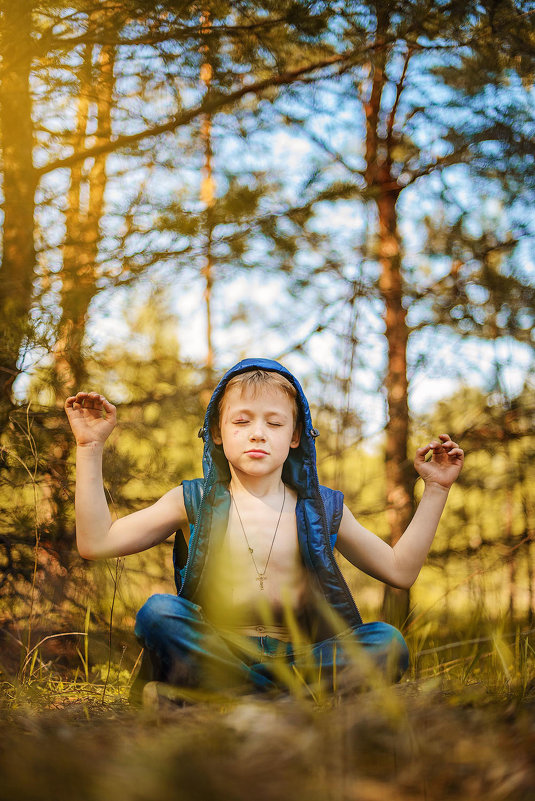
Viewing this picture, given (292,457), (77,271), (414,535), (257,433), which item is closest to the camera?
(257,433)

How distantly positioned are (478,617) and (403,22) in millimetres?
2492

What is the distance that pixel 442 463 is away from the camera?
2.05 metres

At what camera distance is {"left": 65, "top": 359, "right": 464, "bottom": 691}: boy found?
1.69 meters

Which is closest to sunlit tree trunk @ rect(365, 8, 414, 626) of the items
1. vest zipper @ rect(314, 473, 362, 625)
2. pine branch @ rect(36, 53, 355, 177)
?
pine branch @ rect(36, 53, 355, 177)

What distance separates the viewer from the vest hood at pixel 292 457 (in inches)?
79.9

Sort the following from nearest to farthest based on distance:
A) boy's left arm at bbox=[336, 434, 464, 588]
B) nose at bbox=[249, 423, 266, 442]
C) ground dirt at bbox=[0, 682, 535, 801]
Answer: ground dirt at bbox=[0, 682, 535, 801]
nose at bbox=[249, 423, 266, 442]
boy's left arm at bbox=[336, 434, 464, 588]

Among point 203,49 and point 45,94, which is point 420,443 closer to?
point 203,49

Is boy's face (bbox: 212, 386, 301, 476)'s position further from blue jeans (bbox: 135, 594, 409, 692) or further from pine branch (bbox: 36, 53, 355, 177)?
pine branch (bbox: 36, 53, 355, 177)

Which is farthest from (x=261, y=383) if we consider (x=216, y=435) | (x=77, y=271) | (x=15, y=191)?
(x=15, y=191)

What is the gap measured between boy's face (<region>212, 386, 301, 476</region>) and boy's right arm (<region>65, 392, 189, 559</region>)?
280 millimetres

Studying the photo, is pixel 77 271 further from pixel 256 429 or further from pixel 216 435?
pixel 256 429

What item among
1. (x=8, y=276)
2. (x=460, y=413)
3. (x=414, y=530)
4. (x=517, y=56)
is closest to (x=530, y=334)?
(x=460, y=413)

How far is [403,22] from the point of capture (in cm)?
253

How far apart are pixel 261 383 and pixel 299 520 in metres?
0.45
